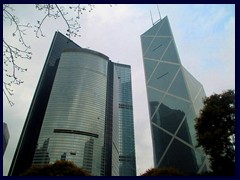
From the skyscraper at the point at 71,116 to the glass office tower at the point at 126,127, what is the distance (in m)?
18.6

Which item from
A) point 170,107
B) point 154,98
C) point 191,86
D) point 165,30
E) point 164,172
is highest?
point 165,30

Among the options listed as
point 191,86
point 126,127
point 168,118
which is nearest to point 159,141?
point 168,118

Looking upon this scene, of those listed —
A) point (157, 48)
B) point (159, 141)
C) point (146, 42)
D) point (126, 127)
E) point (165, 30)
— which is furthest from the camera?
point (126, 127)

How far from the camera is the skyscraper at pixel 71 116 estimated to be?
76.1 m

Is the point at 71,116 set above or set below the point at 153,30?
below

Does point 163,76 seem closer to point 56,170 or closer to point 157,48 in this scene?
point 157,48

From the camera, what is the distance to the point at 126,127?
121 meters

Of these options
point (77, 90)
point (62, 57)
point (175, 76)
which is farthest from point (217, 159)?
point (62, 57)

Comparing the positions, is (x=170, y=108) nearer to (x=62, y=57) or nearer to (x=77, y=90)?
(x=77, y=90)

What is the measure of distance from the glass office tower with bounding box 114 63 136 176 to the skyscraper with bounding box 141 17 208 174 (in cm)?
5613

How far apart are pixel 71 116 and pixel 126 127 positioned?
4649cm

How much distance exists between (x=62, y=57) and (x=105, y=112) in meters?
29.7

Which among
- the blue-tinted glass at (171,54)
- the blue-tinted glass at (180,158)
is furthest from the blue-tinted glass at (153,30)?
the blue-tinted glass at (180,158)

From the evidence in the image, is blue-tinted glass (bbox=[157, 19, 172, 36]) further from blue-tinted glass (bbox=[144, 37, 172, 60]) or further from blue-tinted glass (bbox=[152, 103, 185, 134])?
blue-tinted glass (bbox=[152, 103, 185, 134])
